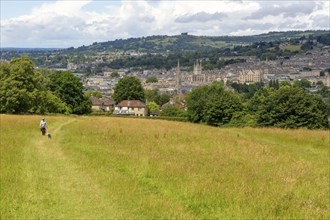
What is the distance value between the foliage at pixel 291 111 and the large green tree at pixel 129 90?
4026 cm

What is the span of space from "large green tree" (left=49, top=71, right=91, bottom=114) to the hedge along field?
156ft

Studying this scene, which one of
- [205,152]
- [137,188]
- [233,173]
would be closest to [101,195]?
[137,188]

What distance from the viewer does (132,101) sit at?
329ft

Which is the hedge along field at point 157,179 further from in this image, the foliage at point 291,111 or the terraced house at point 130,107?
the terraced house at point 130,107

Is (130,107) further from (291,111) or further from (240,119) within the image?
(291,111)

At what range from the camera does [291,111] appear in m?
50.8

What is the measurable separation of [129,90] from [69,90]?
81.6 ft

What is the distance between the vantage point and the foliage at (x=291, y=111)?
49.7 m

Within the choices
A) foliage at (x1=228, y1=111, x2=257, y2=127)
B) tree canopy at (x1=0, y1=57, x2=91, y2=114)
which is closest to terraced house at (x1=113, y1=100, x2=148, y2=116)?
foliage at (x1=228, y1=111, x2=257, y2=127)

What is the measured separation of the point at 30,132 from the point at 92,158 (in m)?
10.5

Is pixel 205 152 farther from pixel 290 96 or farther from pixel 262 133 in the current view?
pixel 290 96

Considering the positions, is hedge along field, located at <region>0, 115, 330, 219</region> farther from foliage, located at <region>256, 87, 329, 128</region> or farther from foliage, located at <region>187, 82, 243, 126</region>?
foliage, located at <region>187, 82, 243, 126</region>

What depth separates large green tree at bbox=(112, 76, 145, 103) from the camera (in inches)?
3534

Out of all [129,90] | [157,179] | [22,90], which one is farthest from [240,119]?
[157,179]
